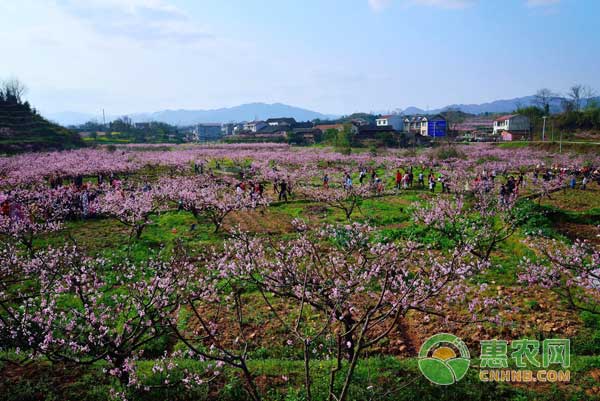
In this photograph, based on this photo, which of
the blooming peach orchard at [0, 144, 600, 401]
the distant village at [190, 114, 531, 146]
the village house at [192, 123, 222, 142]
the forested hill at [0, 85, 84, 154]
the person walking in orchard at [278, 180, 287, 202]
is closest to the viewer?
the blooming peach orchard at [0, 144, 600, 401]

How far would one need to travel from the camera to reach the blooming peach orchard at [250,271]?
24.3 feet

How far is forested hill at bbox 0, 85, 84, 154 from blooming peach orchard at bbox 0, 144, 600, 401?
21.5m

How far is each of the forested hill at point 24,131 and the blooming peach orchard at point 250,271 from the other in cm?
2154

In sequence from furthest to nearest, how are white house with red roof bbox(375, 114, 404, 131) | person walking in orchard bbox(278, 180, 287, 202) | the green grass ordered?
white house with red roof bbox(375, 114, 404, 131), person walking in orchard bbox(278, 180, 287, 202), the green grass

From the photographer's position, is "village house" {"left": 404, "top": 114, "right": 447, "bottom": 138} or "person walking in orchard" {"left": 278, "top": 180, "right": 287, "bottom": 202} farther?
"village house" {"left": 404, "top": 114, "right": 447, "bottom": 138}

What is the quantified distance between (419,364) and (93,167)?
132ft

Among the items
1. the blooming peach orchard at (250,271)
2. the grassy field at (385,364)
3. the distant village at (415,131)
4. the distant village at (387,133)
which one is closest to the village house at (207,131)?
the distant village at (387,133)

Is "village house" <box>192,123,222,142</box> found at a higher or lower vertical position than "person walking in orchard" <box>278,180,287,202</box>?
higher

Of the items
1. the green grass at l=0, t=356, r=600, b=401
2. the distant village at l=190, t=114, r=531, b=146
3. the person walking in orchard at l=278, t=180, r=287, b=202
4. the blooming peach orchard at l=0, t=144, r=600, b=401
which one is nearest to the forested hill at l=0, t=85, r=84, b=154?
the blooming peach orchard at l=0, t=144, r=600, b=401

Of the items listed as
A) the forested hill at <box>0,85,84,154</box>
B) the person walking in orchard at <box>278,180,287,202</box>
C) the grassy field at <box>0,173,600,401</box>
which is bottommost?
the grassy field at <box>0,173,600,401</box>

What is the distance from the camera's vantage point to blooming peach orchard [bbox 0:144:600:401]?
7418mm

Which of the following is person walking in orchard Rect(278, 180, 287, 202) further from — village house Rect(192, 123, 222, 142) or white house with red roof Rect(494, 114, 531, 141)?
village house Rect(192, 123, 222, 142)

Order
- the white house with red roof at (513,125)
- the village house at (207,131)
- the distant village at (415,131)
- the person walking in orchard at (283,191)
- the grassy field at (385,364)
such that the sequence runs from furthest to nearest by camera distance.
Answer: the village house at (207,131) → the white house with red roof at (513,125) → the distant village at (415,131) → the person walking in orchard at (283,191) → the grassy field at (385,364)

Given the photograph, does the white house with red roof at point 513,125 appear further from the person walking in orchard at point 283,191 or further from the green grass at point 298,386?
the green grass at point 298,386
